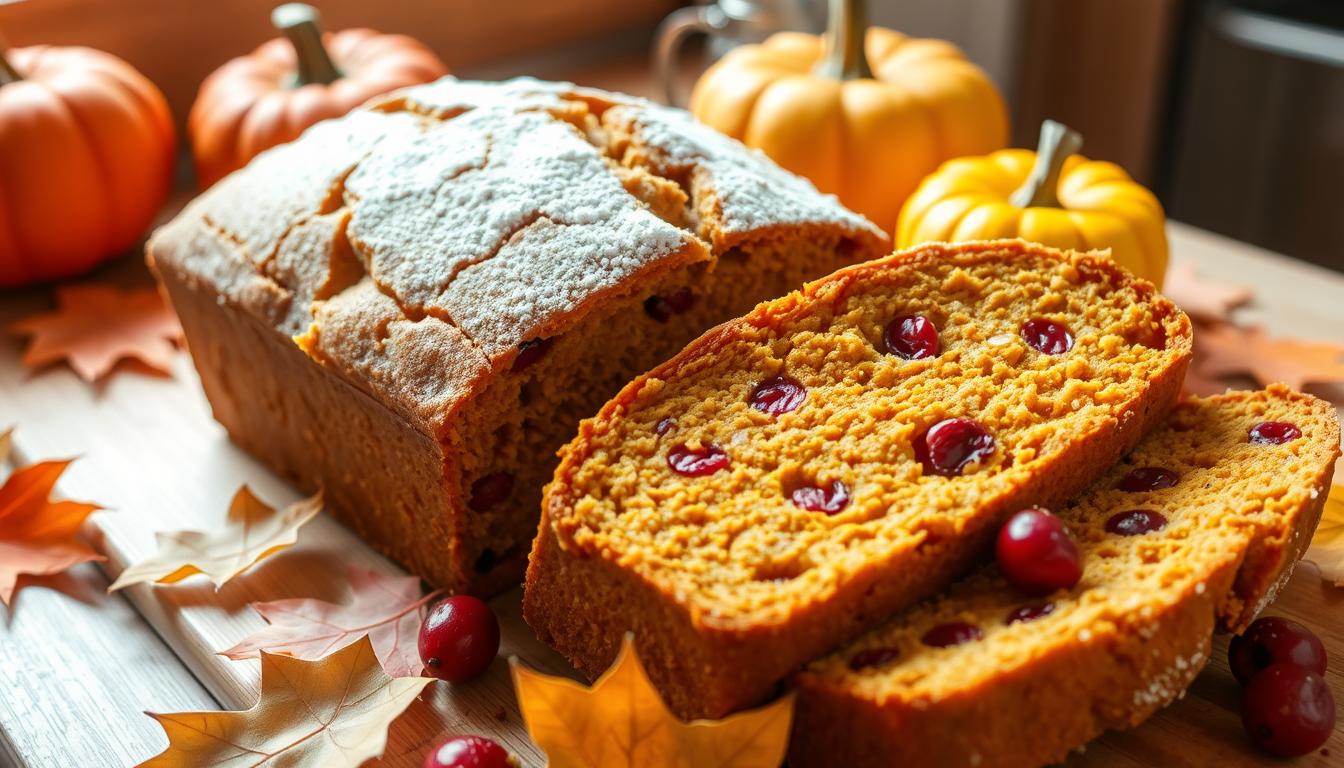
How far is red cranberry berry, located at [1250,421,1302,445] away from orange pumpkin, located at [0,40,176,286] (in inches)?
112

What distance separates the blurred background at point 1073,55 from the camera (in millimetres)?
3938

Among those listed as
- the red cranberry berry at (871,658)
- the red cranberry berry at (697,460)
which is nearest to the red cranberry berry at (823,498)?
the red cranberry berry at (697,460)

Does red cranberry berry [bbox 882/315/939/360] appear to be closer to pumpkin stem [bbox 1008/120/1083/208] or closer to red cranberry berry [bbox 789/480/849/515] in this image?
red cranberry berry [bbox 789/480/849/515]

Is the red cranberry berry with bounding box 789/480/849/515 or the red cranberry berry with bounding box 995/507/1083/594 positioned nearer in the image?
the red cranberry berry with bounding box 995/507/1083/594

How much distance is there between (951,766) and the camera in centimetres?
154

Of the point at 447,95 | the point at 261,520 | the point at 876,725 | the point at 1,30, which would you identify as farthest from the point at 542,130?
the point at 1,30

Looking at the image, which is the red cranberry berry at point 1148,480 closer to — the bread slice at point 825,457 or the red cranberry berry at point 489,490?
the bread slice at point 825,457

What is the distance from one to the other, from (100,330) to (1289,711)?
110 inches

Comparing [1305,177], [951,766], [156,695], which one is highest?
[951,766]

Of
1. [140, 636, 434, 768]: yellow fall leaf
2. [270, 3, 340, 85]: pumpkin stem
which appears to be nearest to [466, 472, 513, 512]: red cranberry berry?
[140, 636, 434, 768]: yellow fall leaf

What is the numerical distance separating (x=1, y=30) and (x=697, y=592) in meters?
3.12

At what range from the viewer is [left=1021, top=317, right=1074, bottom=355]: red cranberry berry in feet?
6.77

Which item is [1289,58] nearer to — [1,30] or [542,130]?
[542,130]

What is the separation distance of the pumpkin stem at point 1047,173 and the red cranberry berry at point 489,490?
1358 mm
